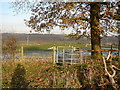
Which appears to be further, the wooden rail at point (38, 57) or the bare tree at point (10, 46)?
the bare tree at point (10, 46)

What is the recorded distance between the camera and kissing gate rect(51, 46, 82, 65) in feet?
6.04

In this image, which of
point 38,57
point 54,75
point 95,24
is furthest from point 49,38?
point 95,24

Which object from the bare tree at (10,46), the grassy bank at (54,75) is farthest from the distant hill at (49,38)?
the grassy bank at (54,75)

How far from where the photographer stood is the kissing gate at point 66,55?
184cm

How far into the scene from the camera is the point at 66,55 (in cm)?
189

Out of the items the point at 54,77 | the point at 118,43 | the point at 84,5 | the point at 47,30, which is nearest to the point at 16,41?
the point at 47,30

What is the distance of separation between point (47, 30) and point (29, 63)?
0.44 meters

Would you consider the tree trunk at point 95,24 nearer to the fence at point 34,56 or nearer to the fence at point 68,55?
the fence at point 68,55

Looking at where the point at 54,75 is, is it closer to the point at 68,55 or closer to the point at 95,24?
the point at 68,55

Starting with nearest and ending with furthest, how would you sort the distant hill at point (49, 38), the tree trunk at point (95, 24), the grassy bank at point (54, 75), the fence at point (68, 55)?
the grassy bank at point (54, 75) → the distant hill at point (49, 38) → the fence at point (68, 55) → the tree trunk at point (95, 24)

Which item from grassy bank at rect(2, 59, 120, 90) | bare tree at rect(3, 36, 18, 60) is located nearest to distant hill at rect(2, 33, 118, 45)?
bare tree at rect(3, 36, 18, 60)

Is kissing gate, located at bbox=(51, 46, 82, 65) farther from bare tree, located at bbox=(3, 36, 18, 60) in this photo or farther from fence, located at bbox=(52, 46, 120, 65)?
bare tree, located at bbox=(3, 36, 18, 60)

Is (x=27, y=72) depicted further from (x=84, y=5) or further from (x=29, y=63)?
(x=84, y=5)

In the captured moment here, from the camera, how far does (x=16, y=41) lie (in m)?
1.97
